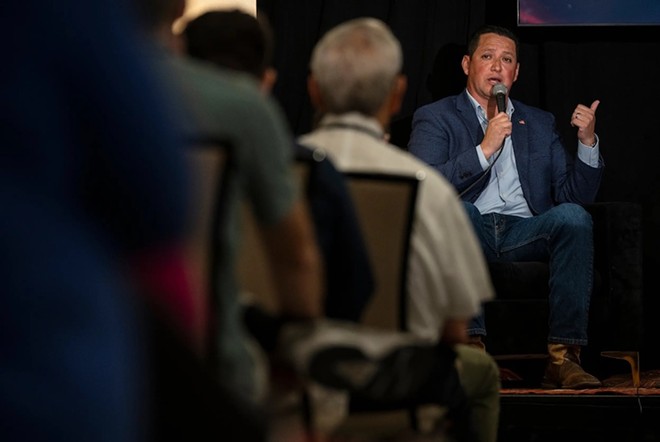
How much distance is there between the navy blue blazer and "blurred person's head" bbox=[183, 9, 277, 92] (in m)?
2.62

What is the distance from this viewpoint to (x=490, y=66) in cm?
452

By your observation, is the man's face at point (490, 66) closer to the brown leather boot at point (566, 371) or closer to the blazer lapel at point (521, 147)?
the blazer lapel at point (521, 147)

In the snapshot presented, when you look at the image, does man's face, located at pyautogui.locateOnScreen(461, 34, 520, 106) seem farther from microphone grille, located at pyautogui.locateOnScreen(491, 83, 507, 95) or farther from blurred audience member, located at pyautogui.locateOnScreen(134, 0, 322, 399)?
blurred audience member, located at pyautogui.locateOnScreen(134, 0, 322, 399)

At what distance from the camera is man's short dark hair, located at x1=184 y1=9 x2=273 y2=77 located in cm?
162

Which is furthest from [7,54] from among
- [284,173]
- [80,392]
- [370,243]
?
[370,243]

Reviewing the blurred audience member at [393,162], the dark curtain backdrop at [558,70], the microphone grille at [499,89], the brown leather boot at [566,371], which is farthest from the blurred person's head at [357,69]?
the dark curtain backdrop at [558,70]

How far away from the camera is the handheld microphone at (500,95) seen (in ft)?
14.3

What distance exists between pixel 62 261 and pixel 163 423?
0.11 metres

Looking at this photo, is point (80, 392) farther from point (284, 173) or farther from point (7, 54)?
point (284, 173)

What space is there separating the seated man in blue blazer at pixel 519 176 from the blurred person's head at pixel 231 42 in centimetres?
238

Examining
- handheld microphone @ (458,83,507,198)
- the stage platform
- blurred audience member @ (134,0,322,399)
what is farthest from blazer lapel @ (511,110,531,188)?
blurred audience member @ (134,0,322,399)

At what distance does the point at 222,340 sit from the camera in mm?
1232

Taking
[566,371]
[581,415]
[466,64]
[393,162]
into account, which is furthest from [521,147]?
[393,162]

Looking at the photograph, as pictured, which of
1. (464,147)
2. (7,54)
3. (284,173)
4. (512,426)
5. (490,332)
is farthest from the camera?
(464,147)
